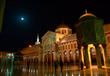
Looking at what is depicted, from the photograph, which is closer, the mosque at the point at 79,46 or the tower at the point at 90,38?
the tower at the point at 90,38

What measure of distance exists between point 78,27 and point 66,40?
15117 millimetres

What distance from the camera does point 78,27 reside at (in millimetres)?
27203

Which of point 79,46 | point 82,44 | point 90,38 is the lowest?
point 79,46

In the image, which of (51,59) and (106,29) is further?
(51,59)

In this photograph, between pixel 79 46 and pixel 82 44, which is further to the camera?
pixel 79 46

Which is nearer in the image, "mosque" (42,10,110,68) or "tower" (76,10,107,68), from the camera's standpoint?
"tower" (76,10,107,68)

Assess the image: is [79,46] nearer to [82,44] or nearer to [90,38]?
[82,44]

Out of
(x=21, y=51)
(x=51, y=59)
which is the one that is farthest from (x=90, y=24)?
(x=21, y=51)

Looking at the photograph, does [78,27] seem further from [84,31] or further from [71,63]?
[71,63]

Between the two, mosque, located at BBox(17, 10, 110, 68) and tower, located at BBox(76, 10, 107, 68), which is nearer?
tower, located at BBox(76, 10, 107, 68)

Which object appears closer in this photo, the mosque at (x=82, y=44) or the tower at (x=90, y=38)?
the tower at (x=90, y=38)

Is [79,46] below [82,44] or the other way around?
below

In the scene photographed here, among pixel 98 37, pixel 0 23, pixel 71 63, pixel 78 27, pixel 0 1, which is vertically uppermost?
pixel 78 27

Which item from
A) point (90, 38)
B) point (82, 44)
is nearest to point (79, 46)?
point (82, 44)
